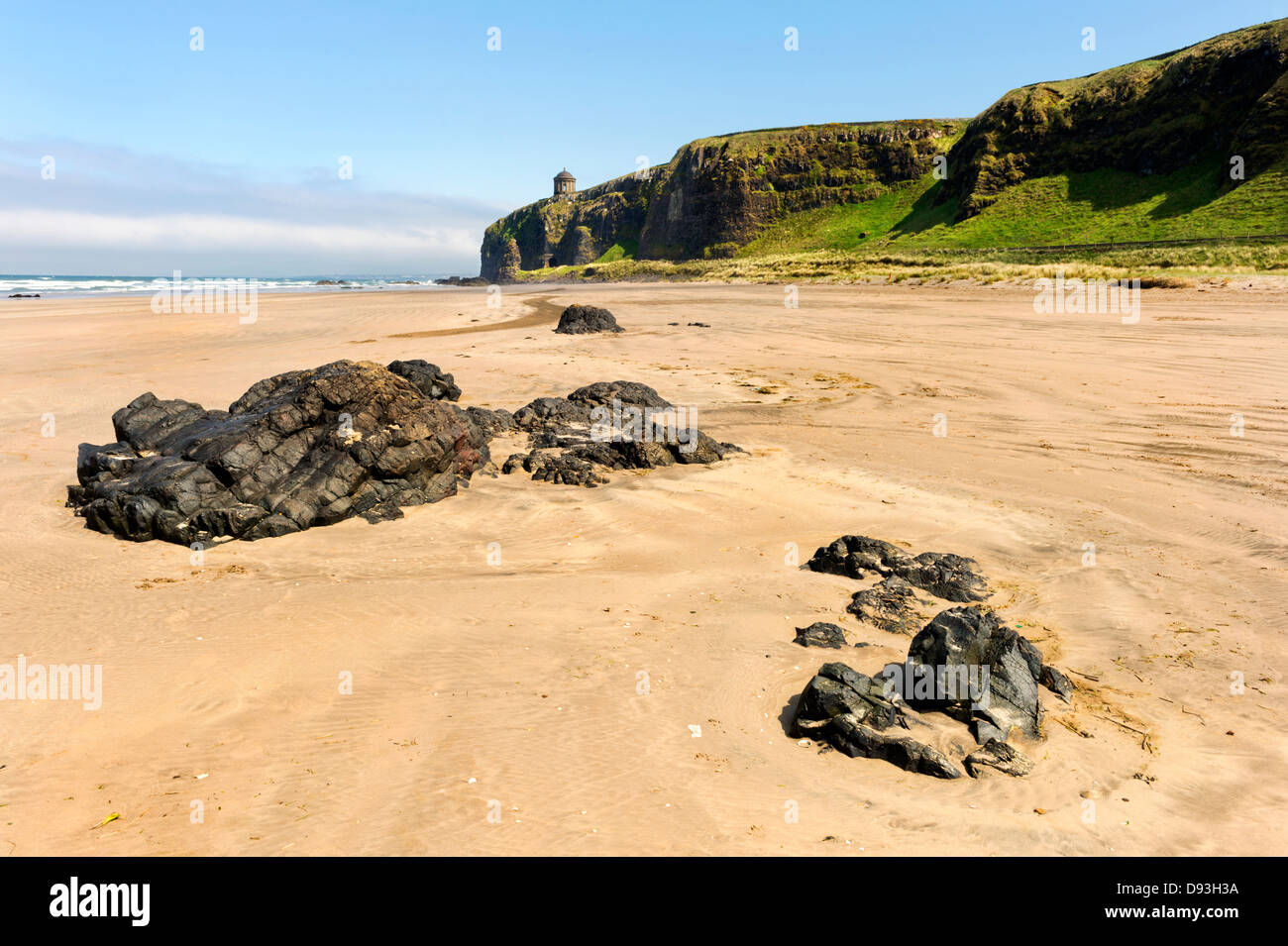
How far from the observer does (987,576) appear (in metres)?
7.41

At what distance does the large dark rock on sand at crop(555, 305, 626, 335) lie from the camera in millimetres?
28062

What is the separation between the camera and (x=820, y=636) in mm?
6137

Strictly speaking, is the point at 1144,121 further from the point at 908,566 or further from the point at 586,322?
the point at 908,566

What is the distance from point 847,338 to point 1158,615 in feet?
62.8

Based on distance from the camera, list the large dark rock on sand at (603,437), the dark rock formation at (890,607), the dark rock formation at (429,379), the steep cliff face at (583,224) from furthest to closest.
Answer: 1. the steep cliff face at (583,224)
2. the dark rock formation at (429,379)
3. the large dark rock on sand at (603,437)
4. the dark rock formation at (890,607)

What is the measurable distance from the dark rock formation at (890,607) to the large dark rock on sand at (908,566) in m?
0.23

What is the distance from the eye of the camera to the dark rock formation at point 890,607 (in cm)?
643

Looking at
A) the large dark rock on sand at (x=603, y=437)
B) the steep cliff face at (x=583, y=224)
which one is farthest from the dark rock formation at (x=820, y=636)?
the steep cliff face at (x=583, y=224)

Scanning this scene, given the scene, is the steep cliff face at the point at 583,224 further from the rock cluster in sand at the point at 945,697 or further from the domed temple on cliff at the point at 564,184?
the rock cluster in sand at the point at 945,697

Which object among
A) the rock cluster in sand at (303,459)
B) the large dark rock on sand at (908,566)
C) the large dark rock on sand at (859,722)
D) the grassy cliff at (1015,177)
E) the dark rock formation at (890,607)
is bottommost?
the large dark rock on sand at (859,722)

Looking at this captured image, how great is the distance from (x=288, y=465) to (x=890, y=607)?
7.48 m

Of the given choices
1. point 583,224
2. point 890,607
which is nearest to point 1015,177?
point 890,607
